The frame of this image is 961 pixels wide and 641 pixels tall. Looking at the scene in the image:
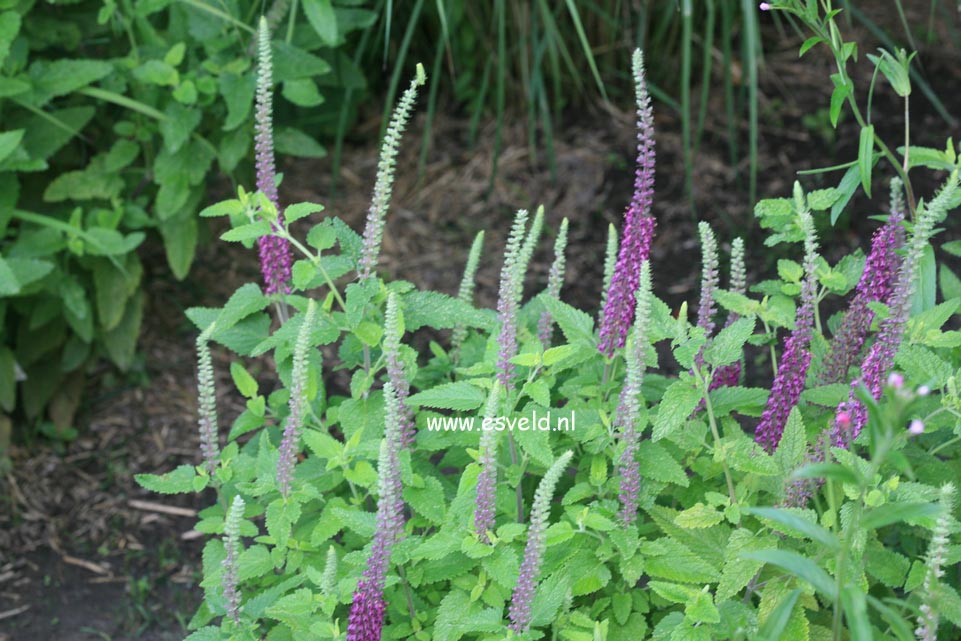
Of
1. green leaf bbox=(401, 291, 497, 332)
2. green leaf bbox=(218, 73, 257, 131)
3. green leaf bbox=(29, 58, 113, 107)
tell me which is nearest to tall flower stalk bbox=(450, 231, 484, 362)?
green leaf bbox=(401, 291, 497, 332)

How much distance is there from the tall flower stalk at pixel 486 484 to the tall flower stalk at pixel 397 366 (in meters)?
0.17

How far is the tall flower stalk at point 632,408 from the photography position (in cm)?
168

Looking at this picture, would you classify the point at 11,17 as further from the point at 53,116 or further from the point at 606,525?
the point at 606,525

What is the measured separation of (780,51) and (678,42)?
1.66ft

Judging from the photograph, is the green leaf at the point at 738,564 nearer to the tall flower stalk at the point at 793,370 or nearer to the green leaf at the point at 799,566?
the tall flower stalk at the point at 793,370

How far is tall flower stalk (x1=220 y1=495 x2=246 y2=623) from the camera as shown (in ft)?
5.52

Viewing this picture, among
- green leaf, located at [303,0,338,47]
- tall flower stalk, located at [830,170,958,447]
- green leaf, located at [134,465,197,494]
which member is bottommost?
green leaf, located at [134,465,197,494]

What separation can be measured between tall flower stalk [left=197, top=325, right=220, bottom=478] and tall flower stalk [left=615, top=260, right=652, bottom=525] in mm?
680

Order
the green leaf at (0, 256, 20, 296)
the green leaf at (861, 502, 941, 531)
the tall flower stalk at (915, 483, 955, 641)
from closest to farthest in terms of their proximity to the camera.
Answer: the green leaf at (861, 502, 941, 531)
the tall flower stalk at (915, 483, 955, 641)
the green leaf at (0, 256, 20, 296)

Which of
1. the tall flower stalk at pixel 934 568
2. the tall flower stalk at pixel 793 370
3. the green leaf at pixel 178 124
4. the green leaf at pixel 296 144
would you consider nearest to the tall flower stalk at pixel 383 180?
the tall flower stalk at pixel 793 370

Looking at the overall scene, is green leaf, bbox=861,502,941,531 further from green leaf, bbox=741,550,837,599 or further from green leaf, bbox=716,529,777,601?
green leaf, bbox=716,529,777,601

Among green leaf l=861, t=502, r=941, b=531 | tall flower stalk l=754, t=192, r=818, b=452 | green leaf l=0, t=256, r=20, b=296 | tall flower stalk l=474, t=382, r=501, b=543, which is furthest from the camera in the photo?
green leaf l=0, t=256, r=20, b=296

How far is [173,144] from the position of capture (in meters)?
2.98

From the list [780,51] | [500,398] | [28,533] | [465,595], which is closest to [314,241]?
[500,398]
